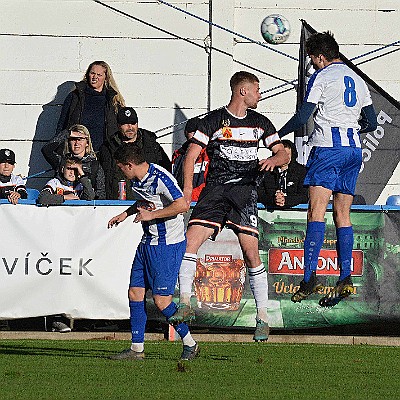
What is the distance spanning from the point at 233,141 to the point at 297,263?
2.06 m

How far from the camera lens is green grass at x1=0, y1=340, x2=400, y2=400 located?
26.5 ft

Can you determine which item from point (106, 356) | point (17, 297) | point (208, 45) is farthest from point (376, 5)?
point (106, 356)

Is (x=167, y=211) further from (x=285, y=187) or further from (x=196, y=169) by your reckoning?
(x=196, y=169)

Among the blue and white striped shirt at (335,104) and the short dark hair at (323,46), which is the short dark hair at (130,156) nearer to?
the blue and white striped shirt at (335,104)

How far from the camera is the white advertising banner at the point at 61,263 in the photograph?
12.3 metres

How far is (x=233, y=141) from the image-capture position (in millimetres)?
10891

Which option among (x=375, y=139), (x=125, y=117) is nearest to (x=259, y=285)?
(x=125, y=117)

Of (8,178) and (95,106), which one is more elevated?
(95,106)

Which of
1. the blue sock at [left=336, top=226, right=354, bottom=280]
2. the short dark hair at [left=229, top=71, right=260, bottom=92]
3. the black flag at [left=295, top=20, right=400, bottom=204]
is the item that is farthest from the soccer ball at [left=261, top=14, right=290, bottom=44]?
the blue sock at [left=336, top=226, right=354, bottom=280]

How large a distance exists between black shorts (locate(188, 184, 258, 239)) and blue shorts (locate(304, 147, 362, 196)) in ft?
2.70

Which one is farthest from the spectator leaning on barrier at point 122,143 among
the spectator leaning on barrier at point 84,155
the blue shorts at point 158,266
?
the blue shorts at point 158,266

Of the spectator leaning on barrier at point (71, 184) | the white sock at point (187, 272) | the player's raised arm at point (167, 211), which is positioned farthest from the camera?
the spectator leaning on barrier at point (71, 184)

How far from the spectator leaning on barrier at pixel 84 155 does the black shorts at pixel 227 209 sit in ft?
7.12

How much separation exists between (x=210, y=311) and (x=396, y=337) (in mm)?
1839
